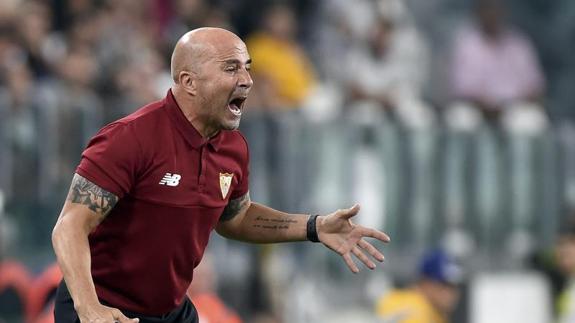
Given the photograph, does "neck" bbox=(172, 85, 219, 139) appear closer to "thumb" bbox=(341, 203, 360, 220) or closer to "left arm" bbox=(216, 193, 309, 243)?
"left arm" bbox=(216, 193, 309, 243)

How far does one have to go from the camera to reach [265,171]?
10391 millimetres

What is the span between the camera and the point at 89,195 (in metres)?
5.27

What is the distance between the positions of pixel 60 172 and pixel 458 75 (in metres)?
4.71

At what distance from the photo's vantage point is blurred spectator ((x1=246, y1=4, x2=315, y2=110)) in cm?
1148

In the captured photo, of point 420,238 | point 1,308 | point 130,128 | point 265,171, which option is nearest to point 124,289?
point 130,128

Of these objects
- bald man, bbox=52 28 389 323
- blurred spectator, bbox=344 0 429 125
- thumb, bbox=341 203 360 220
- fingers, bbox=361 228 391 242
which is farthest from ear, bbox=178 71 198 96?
blurred spectator, bbox=344 0 429 125

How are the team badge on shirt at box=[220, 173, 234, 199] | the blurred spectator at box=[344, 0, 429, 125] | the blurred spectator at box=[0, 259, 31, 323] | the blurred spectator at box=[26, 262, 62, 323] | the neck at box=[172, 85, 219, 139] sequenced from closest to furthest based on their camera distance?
the neck at box=[172, 85, 219, 139]
the team badge on shirt at box=[220, 173, 234, 199]
the blurred spectator at box=[26, 262, 62, 323]
the blurred spectator at box=[0, 259, 31, 323]
the blurred spectator at box=[344, 0, 429, 125]

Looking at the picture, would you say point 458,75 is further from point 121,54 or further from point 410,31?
point 121,54

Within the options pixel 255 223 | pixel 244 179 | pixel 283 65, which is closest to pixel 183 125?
pixel 244 179

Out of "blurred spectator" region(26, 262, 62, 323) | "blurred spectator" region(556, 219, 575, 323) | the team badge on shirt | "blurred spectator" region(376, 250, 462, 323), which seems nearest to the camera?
the team badge on shirt

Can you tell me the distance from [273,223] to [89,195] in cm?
121

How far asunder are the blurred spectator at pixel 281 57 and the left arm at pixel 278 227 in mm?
5074

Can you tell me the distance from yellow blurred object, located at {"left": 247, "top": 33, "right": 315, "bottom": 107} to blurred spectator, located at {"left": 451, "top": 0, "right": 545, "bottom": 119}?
1.73 metres

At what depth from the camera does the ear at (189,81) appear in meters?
5.63
